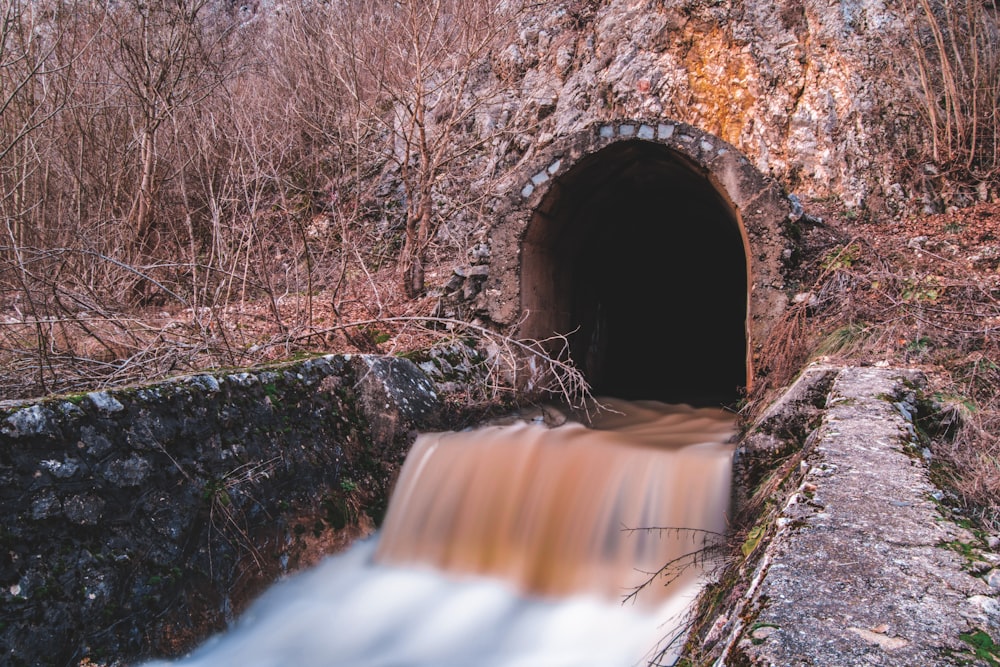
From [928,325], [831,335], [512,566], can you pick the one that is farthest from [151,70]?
[928,325]

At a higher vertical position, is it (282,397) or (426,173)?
(426,173)

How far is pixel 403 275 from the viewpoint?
341 inches

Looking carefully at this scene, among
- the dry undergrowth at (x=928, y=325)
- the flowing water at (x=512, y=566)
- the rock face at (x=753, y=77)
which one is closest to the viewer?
the dry undergrowth at (x=928, y=325)

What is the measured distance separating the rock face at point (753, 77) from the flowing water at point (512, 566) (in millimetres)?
5234

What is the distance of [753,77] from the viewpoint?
989cm

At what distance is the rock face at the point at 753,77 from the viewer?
888 centimetres

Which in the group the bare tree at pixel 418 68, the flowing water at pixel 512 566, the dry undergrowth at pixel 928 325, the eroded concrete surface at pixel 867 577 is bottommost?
the flowing water at pixel 512 566

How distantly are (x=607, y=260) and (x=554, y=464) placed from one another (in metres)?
4.31

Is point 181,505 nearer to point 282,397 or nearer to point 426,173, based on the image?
point 282,397

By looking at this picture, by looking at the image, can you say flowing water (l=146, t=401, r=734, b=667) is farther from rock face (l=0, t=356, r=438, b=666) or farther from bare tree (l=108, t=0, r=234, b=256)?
bare tree (l=108, t=0, r=234, b=256)

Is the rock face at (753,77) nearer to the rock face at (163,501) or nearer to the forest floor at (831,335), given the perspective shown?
the forest floor at (831,335)

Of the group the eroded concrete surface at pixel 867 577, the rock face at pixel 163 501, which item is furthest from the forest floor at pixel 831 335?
the rock face at pixel 163 501

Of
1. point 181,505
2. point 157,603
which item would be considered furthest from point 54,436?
point 157,603

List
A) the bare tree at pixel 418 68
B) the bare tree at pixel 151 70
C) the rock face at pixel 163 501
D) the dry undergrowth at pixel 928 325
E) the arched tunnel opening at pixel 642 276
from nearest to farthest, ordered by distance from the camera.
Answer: the rock face at pixel 163 501
the dry undergrowth at pixel 928 325
the arched tunnel opening at pixel 642 276
the bare tree at pixel 418 68
the bare tree at pixel 151 70
